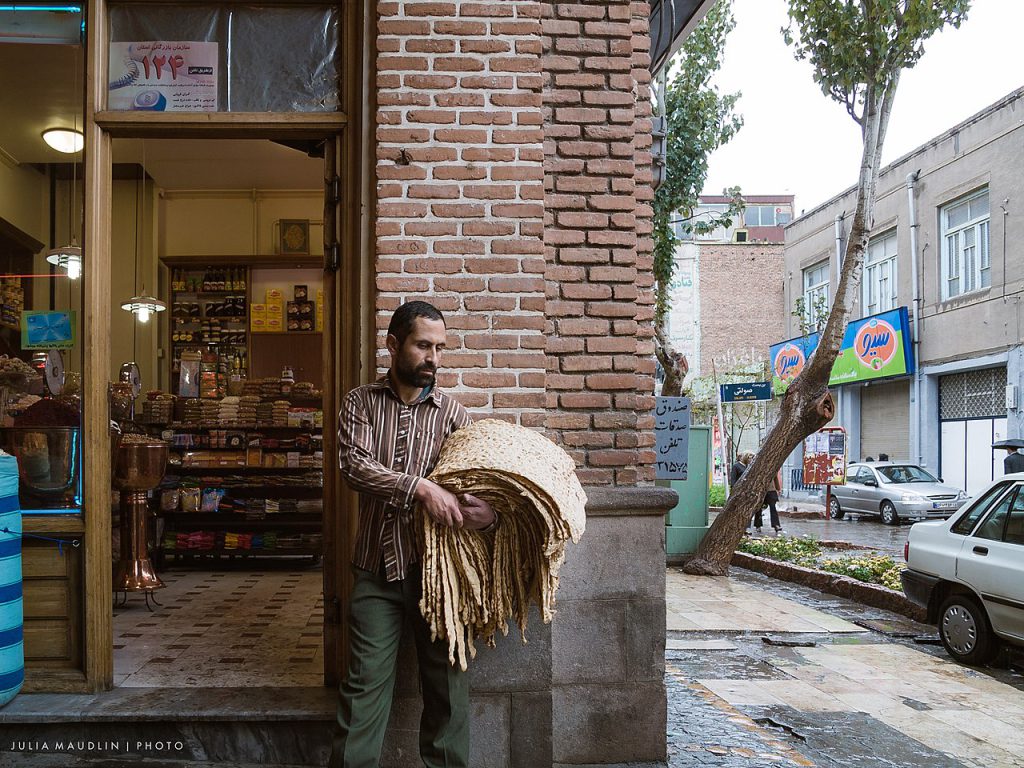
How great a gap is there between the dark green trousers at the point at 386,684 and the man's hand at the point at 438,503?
1.23 ft

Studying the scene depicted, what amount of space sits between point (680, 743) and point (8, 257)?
5.51m

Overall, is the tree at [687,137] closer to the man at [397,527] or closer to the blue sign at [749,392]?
the blue sign at [749,392]

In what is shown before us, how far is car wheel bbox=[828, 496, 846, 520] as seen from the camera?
24011mm

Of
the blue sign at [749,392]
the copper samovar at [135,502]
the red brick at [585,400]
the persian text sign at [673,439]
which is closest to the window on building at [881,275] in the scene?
the blue sign at [749,392]

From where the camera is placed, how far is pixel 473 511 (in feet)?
11.9

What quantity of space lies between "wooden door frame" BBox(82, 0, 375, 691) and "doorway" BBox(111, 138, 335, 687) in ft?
0.35

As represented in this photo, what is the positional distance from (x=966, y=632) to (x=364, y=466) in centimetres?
609

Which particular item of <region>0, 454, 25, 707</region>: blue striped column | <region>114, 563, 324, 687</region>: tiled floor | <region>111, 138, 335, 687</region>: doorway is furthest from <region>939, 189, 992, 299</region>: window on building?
<region>0, 454, 25, 707</region>: blue striped column

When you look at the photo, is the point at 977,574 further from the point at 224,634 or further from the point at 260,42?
the point at 260,42

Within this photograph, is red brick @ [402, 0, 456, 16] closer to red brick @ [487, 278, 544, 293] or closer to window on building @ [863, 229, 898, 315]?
red brick @ [487, 278, 544, 293]

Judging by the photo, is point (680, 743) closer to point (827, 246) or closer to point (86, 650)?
point (86, 650)

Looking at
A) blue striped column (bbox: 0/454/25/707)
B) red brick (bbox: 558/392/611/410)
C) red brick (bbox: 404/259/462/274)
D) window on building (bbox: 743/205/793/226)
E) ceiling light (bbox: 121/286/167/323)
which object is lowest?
blue striped column (bbox: 0/454/25/707)

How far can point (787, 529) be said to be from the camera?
2055 centimetres

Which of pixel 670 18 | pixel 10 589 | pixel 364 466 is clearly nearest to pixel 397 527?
pixel 364 466
